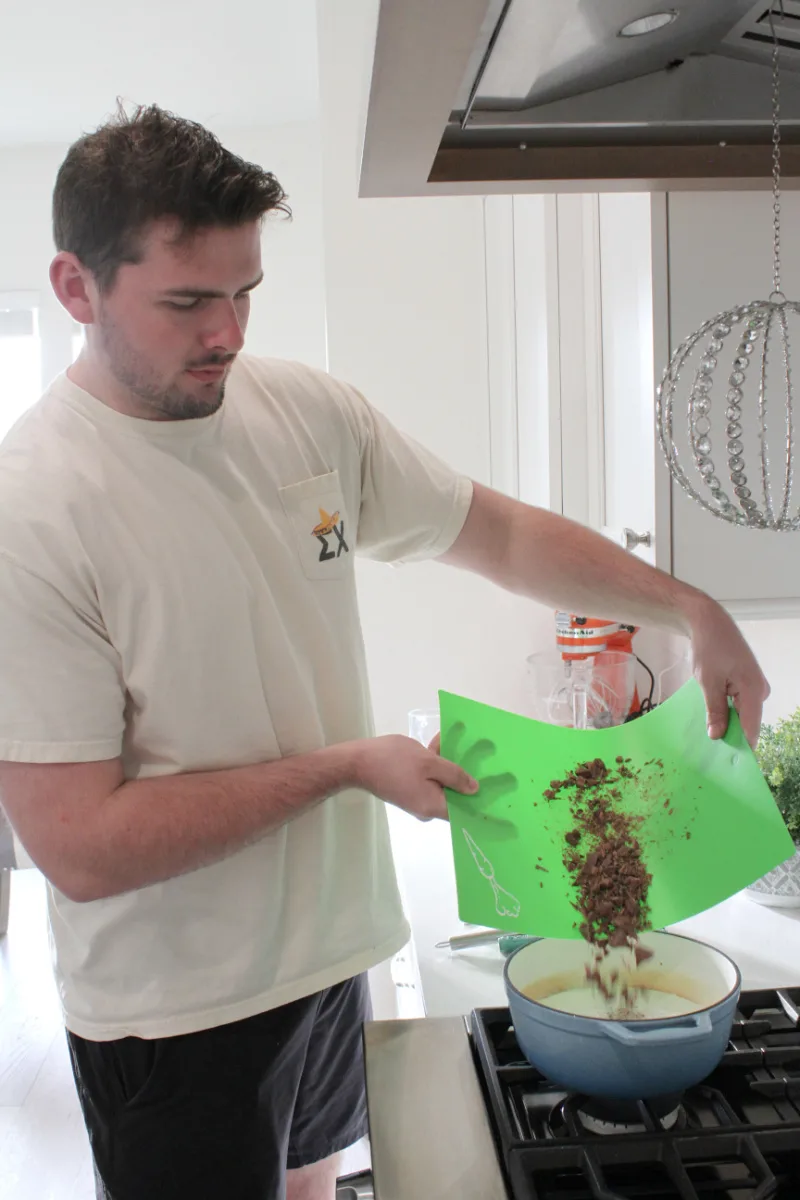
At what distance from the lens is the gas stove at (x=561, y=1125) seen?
0.71 meters

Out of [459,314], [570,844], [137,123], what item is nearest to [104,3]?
[459,314]

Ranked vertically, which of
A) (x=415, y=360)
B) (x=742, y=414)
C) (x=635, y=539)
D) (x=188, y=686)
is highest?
(x=415, y=360)

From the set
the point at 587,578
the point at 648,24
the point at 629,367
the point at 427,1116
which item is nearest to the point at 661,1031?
the point at 427,1116

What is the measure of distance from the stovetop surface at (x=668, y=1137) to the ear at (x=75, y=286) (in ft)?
2.74

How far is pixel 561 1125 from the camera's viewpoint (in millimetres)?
784

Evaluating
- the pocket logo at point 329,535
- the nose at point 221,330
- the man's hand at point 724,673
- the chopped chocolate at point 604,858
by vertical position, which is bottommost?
the chopped chocolate at point 604,858

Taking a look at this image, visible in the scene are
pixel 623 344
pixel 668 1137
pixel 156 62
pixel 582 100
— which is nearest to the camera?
pixel 668 1137

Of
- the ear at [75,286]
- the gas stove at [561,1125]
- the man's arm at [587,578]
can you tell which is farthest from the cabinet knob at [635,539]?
the ear at [75,286]

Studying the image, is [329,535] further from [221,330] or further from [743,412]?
[743,412]

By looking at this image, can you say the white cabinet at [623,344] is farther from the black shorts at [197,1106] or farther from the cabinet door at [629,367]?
the black shorts at [197,1106]

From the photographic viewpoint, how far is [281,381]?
1322 mm

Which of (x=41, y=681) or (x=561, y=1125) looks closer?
(x=561, y=1125)

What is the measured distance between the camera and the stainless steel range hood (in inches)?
30.6

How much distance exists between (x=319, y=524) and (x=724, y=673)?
494 mm
